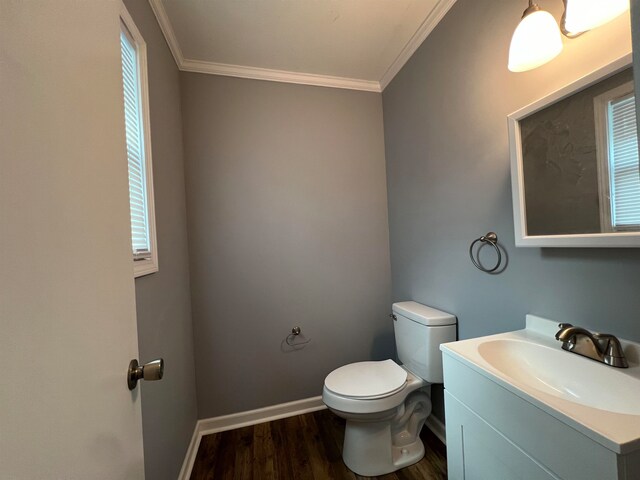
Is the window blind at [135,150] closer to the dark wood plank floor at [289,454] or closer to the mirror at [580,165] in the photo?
the dark wood plank floor at [289,454]

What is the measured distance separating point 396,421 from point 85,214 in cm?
168

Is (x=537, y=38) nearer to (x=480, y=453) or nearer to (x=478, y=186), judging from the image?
(x=478, y=186)

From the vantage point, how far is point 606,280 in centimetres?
78

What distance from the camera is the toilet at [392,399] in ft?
4.21

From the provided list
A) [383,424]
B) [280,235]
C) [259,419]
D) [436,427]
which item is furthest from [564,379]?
[259,419]

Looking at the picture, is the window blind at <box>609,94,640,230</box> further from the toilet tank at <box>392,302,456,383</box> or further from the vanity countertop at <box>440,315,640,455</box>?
the toilet tank at <box>392,302,456,383</box>

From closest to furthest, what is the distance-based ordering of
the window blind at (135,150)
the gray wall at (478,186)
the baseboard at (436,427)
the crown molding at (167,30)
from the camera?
the gray wall at (478,186)
the window blind at (135,150)
the crown molding at (167,30)
the baseboard at (436,427)

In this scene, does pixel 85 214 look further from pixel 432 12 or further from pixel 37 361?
pixel 432 12

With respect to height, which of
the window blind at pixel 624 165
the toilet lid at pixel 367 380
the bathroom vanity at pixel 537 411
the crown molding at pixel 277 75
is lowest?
the toilet lid at pixel 367 380

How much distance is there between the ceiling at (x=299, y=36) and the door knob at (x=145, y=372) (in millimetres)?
1597

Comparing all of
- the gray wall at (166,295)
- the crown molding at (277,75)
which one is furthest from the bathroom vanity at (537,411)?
the crown molding at (277,75)

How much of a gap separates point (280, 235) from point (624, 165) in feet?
5.24

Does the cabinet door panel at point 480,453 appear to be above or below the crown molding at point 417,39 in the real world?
below

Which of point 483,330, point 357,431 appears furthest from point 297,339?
point 483,330
